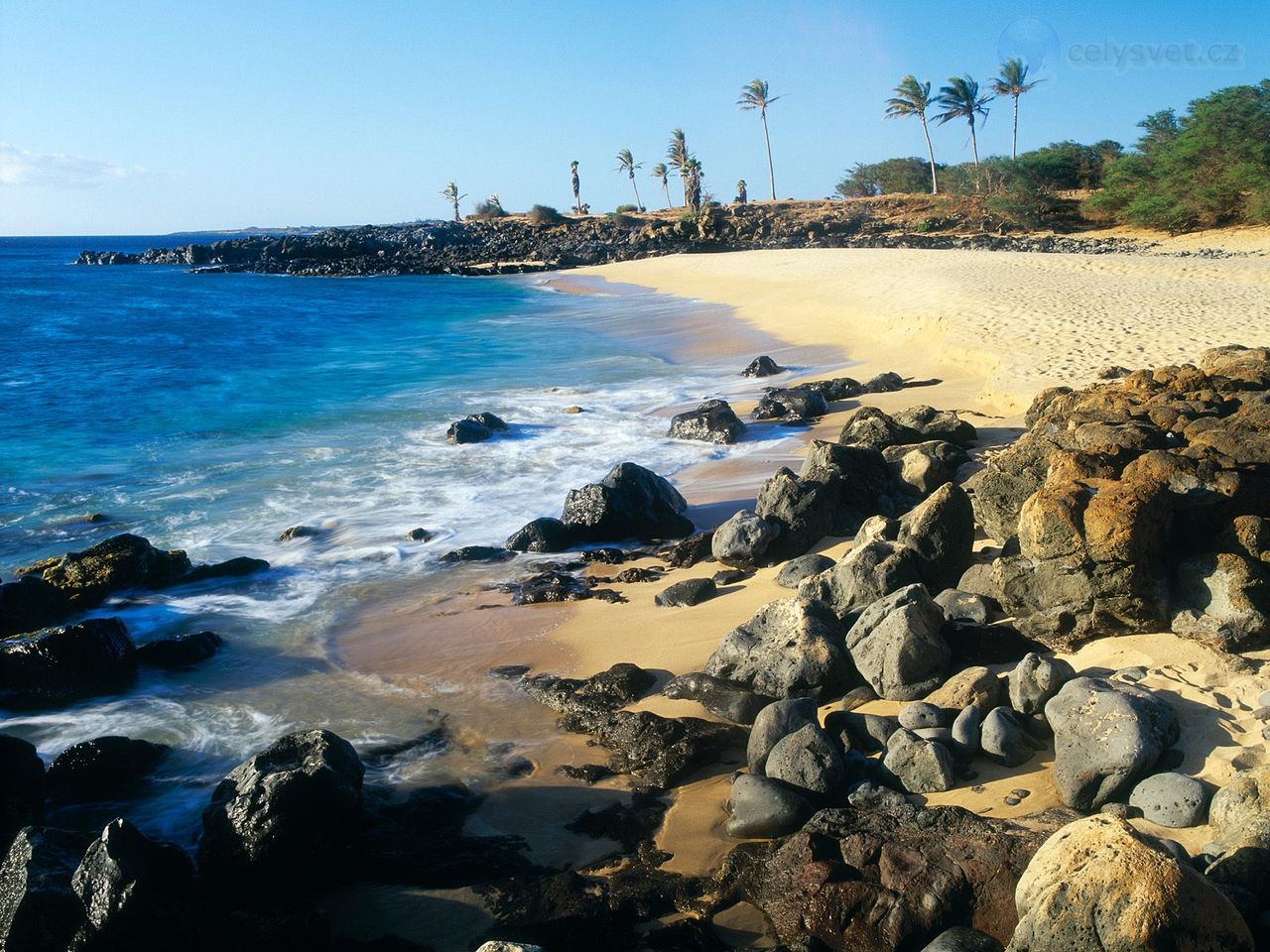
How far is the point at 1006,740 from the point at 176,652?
6324mm

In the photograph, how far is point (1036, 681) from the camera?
5.09 meters

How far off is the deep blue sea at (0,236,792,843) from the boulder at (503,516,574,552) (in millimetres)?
669

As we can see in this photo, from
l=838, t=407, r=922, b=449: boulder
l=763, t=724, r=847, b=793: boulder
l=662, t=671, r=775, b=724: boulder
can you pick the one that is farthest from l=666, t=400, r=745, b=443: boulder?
l=763, t=724, r=847, b=793: boulder

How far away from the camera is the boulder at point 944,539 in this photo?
697 cm

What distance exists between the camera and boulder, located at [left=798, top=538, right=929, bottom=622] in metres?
6.69

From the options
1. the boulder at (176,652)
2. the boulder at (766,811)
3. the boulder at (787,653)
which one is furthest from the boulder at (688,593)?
the boulder at (176,652)

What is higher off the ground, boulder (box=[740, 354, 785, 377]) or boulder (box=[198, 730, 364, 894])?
boulder (box=[740, 354, 785, 377])

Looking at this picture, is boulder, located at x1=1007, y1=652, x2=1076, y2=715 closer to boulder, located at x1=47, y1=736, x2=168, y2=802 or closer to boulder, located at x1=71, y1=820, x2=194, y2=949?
boulder, located at x1=71, y1=820, x2=194, y2=949

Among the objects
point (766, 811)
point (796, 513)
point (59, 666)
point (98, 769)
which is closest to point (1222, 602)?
point (766, 811)

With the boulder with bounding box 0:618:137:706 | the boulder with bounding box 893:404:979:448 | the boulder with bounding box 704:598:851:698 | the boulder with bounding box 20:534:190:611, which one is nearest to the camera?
the boulder with bounding box 704:598:851:698

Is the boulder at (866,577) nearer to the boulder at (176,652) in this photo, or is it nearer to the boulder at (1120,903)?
the boulder at (1120,903)

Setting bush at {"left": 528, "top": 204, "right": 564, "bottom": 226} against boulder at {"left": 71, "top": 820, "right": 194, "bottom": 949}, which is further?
bush at {"left": 528, "top": 204, "right": 564, "bottom": 226}

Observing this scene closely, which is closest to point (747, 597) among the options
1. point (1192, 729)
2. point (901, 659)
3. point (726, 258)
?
point (901, 659)

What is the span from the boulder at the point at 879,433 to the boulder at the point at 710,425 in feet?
8.51
